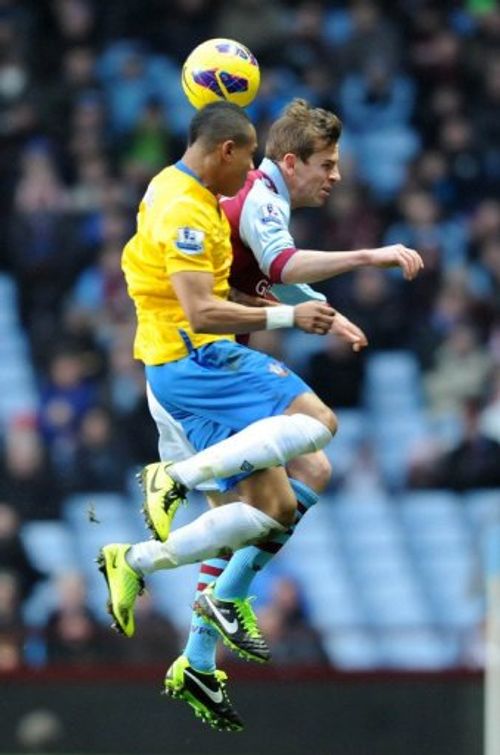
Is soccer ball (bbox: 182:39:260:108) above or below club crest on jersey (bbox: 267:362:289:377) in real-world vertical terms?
above

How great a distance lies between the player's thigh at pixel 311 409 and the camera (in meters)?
8.16

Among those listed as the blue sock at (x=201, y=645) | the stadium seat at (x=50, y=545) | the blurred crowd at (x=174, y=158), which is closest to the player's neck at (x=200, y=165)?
the blue sock at (x=201, y=645)

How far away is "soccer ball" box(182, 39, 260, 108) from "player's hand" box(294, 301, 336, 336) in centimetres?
88

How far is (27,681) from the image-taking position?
1192 cm

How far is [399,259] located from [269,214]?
1.94 ft

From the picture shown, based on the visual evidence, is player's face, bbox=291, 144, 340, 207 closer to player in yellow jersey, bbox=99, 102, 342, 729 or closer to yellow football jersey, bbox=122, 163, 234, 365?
player in yellow jersey, bbox=99, 102, 342, 729

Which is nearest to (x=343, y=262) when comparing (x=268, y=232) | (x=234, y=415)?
(x=268, y=232)

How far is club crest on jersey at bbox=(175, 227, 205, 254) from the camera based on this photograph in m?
7.89

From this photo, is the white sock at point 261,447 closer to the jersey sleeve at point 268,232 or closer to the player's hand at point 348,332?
the player's hand at point 348,332

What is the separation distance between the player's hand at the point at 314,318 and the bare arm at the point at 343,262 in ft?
0.55

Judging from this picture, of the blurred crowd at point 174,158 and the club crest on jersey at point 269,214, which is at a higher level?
the club crest on jersey at point 269,214

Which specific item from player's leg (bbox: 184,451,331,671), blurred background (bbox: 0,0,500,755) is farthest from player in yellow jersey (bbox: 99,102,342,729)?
blurred background (bbox: 0,0,500,755)

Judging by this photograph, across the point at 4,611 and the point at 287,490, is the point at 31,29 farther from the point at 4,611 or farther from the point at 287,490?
the point at 287,490

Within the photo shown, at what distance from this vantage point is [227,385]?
8133 mm
